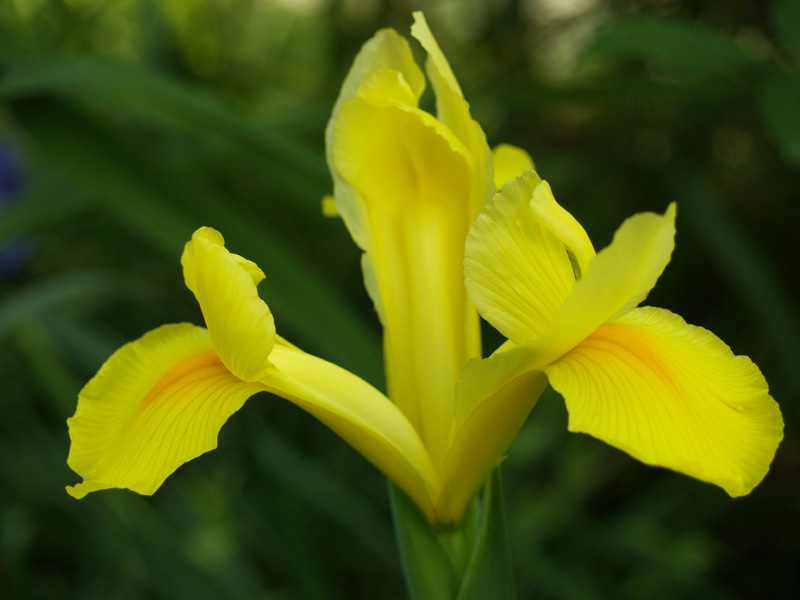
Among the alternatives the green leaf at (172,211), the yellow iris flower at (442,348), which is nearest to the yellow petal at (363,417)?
the yellow iris flower at (442,348)

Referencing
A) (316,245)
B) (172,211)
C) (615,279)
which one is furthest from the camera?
(316,245)

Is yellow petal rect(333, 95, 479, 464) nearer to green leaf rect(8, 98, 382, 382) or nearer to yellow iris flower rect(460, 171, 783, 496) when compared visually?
yellow iris flower rect(460, 171, 783, 496)

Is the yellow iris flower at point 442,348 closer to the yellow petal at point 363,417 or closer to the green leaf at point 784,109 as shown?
the yellow petal at point 363,417

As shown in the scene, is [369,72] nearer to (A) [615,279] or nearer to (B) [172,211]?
(A) [615,279]

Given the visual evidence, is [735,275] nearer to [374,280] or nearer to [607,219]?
[607,219]

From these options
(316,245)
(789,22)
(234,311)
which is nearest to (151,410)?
(234,311)

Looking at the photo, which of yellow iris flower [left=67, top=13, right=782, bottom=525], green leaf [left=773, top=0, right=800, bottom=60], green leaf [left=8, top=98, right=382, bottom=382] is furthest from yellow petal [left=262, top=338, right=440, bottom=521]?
green leaf [left=773, top=0, right=800, bottom=60]
